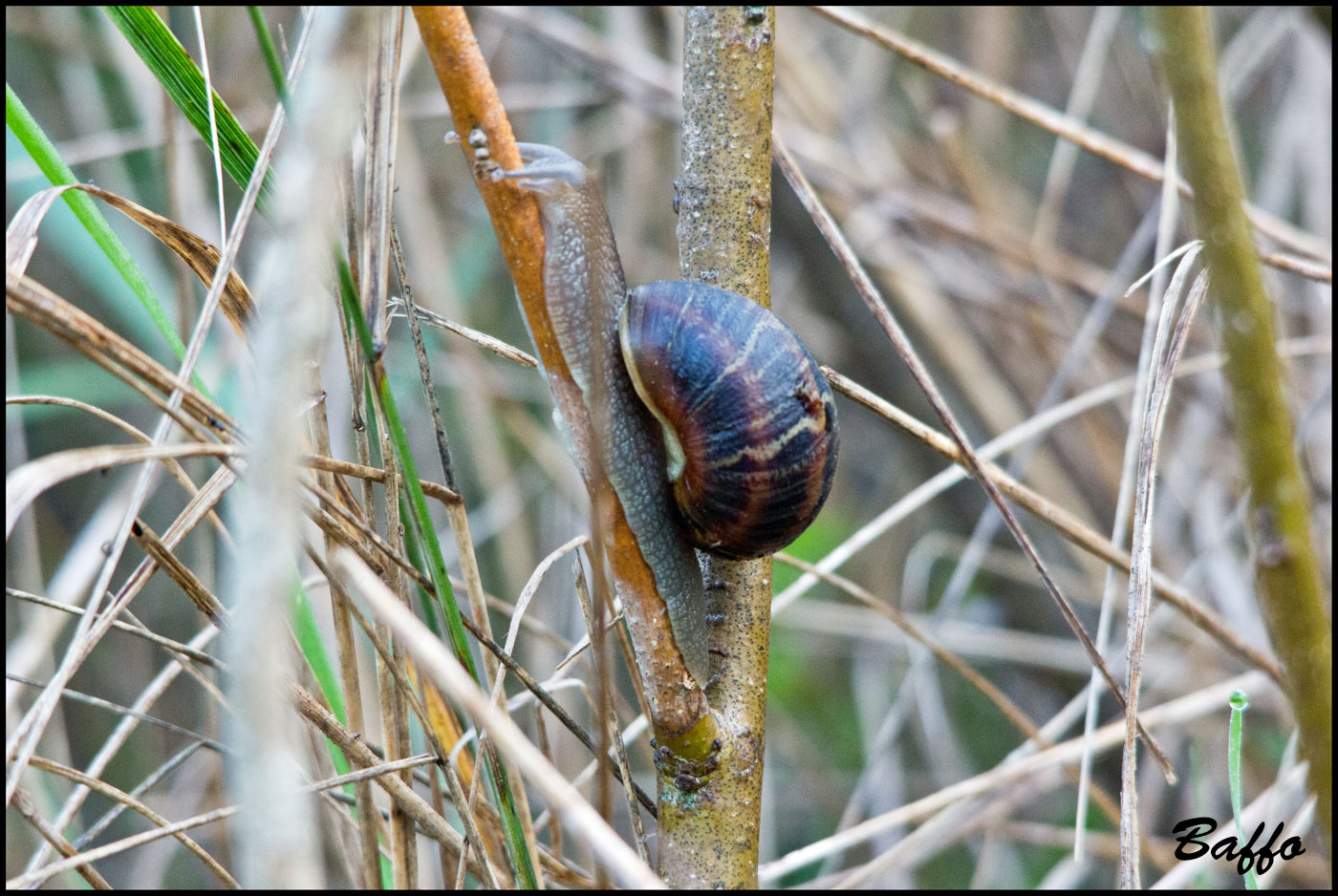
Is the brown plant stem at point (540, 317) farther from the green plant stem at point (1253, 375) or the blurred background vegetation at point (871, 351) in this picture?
the blurred background vegetation at point (871, 351)

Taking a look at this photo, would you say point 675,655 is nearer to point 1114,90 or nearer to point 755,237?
point 755,237

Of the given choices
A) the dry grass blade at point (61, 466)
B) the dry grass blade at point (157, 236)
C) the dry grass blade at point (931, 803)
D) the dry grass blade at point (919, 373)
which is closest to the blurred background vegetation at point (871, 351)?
the dry grass blade at point (931, 803)

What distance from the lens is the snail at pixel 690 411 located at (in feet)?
3.06

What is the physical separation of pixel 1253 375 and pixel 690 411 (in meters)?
0.54

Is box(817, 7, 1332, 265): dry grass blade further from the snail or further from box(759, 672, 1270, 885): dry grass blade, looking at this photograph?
box(759, 672, 1270, 885): dry grass blade

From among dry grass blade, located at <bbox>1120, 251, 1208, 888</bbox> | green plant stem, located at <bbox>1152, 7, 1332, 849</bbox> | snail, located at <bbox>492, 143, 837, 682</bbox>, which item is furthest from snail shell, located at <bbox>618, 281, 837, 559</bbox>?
green plant stem, located at <bbox>1152, 7, 1332, 849</bbox>

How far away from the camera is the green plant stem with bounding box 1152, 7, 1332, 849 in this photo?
593 millimetres

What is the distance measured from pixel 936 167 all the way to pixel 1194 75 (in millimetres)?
2434

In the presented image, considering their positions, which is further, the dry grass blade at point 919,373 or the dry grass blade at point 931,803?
the dry grass blade at point 931,803

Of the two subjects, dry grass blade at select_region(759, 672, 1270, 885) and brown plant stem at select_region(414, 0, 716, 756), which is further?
dry grass blade at select_region(759, 672, 1270, 885)

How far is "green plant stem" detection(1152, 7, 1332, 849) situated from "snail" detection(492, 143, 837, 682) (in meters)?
0.42

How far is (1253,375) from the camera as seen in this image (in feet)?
2.02

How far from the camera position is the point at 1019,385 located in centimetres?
269

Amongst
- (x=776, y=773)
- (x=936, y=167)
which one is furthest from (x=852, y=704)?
(x=936, y=167)
